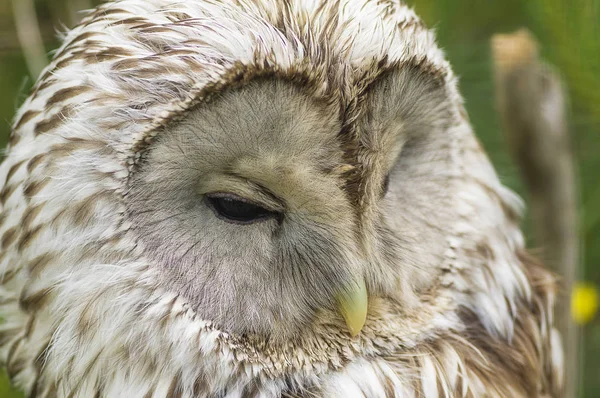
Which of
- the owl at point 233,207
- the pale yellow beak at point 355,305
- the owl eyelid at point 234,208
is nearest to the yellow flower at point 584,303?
the owl at point 233,207

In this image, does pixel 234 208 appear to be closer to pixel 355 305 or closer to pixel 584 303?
pixel 355 305

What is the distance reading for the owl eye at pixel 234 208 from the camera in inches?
50.1

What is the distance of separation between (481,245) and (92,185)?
774 millimetres

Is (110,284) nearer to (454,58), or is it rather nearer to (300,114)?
(300,114)

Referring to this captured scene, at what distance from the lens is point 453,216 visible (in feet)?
5.08

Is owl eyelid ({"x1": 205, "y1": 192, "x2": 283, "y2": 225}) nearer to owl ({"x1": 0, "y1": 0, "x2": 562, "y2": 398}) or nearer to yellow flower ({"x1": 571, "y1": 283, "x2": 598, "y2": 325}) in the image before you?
owl ({"x1": 0, "y1": 0, "x2": 562, "y2": 398})

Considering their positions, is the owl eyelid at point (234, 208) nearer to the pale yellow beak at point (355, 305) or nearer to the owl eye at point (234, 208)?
the owl eye at point (234, 208)

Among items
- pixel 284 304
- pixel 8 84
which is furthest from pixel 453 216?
pixel 8 84

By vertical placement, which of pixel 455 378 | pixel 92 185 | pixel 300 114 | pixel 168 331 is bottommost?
pixel 455 378

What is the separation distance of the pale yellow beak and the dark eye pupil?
20 centimetres

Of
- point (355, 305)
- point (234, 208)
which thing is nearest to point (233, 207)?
point (234, 208)

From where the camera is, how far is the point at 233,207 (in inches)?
50.3

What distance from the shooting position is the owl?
125cm

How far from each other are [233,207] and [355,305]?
0.27 meters
